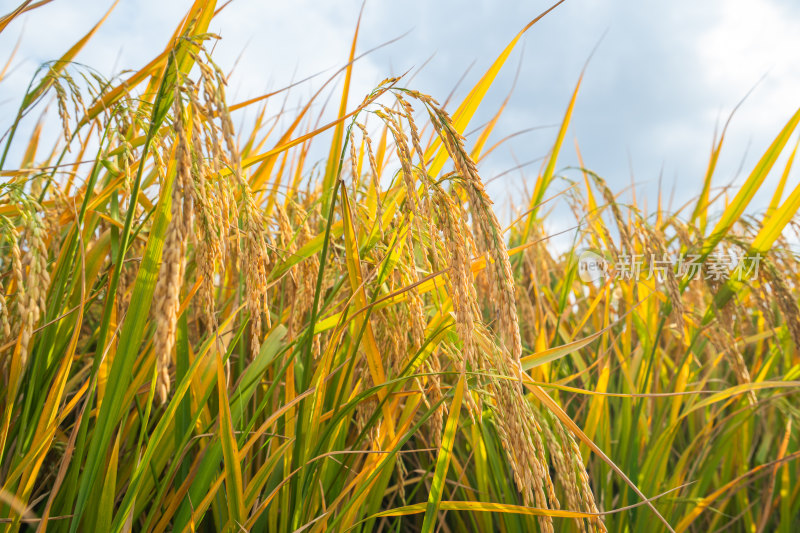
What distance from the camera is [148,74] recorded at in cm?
136

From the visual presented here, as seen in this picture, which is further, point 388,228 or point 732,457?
point 732,457

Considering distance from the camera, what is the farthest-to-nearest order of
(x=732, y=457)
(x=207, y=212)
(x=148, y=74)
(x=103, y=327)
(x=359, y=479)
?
(x=732, y=457)
(x=148, y=74)
(x=359, y=479)
(x=103, y=327)
(x=207, y=212)

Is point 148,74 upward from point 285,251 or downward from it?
upward

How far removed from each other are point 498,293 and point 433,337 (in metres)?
0.33

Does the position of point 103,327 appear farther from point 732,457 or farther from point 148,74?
point 732,457

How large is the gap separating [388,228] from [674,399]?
1.31 m

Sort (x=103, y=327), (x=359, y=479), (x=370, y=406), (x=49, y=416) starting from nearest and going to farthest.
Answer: (x=103, y=327) → (x=49, y=416) → (x=359, y=479) → (x=370, y=406)

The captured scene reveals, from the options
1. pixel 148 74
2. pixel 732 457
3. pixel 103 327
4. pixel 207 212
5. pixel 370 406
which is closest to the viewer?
pixel 207 212

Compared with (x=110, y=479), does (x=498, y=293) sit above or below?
above

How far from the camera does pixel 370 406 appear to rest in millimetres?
1228

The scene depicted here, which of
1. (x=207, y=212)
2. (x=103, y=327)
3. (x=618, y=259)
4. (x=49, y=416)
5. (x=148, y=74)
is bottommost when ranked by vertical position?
(x=49, y=416)

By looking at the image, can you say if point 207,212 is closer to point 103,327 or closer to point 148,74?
point 103,327

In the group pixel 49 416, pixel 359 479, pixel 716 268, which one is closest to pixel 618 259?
pixel 716 268

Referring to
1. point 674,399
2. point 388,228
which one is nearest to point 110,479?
point 388,228
